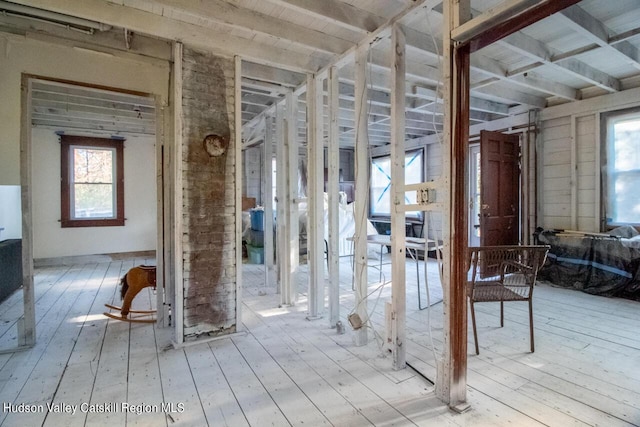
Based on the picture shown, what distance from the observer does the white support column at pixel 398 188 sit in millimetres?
2223

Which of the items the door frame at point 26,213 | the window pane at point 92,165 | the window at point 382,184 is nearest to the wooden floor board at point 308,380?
the door frame at point 26,213

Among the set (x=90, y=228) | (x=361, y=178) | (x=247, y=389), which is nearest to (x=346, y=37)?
(x=361, y=178)

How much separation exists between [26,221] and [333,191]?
2.40 meters

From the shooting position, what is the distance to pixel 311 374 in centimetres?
217

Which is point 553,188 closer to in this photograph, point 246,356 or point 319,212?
point 319,212

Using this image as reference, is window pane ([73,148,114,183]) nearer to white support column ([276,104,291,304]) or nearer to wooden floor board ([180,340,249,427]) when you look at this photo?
white support column ([276,104,291,304])

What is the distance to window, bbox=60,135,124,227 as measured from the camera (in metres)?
5.88

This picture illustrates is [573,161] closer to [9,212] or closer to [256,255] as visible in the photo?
[256,255]

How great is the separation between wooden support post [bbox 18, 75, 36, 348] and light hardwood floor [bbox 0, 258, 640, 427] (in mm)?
163

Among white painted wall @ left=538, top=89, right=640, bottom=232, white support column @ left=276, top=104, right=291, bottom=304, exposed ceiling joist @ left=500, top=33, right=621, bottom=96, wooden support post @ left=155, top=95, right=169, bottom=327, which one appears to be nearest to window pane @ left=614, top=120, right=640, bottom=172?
white painted wall @ left=538, top=89, right=640, bottom=232

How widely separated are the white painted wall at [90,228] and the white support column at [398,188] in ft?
18.4

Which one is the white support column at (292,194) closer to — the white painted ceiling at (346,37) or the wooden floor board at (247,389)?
the white painted ceiling at (346,37)

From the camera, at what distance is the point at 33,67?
2518 mm

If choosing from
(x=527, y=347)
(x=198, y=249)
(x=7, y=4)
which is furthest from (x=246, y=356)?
(x=7, y=4)
